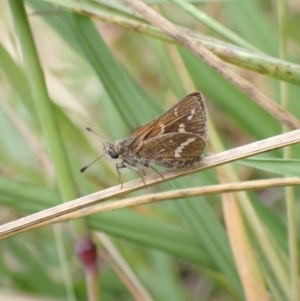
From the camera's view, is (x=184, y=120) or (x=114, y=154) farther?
(x=114, y=154)

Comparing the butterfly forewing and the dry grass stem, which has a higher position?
the butterfly forewing

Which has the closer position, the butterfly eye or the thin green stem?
the thin green stem

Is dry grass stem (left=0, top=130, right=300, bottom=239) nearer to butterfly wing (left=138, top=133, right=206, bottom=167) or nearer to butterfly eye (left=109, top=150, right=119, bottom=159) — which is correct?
butterfly wing (left=138, top=133, right=206, bottom=167)

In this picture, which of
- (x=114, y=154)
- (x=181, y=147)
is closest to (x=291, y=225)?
(x=181, y=147)

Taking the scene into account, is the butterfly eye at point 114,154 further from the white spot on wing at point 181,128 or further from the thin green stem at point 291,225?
the thin green stem at point 291,225

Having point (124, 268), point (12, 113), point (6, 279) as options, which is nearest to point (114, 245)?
point (124, 268)

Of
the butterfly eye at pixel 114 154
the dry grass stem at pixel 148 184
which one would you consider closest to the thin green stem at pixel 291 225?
the dry grass stem at pixel 148 184

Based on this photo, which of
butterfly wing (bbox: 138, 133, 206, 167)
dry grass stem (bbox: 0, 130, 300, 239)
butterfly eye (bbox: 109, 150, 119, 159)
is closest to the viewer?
dry grass stem (bbox: 0, 130, 300, 239)

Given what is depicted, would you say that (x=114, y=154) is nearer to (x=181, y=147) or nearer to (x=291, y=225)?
(x=181, y=147)

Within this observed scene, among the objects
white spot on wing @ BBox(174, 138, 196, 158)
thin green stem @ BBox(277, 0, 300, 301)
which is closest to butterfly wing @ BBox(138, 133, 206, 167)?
white spot on wing @ BBox(174, 138, 196, 158)
